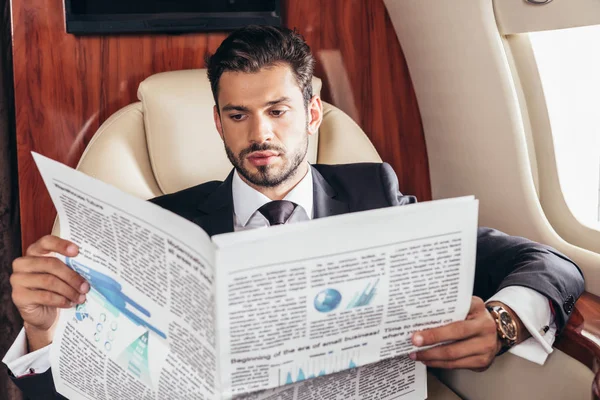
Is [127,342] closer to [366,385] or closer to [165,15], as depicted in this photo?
[366,385]

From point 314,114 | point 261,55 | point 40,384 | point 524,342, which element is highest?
point 261,55

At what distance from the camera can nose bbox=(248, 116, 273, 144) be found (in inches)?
51.9

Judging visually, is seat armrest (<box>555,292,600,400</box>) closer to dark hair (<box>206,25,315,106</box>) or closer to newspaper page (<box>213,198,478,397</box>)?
newspaper page (<box>213,198,478,397</box>)

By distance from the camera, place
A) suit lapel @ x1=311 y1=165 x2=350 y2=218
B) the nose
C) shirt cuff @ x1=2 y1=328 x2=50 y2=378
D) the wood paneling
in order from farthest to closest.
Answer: the wood paneling, suit lapel @ x1=311 y1=165 x2=350 y2=218, the nose, shirt cuff @ x1=2 y1=328 x2=50 y2=378

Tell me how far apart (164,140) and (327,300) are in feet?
2.63

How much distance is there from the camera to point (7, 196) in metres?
1.70

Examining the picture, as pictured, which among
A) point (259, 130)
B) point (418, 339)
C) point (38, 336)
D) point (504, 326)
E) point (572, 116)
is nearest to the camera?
point (418, 339)

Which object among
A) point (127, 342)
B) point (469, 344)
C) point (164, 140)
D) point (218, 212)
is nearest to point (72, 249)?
point (127, 342)

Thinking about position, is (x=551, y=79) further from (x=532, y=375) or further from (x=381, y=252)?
(x=381, y=252)

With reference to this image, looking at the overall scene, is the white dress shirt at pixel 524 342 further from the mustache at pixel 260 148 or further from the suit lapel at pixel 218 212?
the mustache at pixel 260 148

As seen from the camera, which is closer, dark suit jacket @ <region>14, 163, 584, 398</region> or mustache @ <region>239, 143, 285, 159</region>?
dark suit jacket @ <region>14, 163, 584, 398</region>

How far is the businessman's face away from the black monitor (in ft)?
1.30

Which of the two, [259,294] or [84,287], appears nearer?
[259,294]

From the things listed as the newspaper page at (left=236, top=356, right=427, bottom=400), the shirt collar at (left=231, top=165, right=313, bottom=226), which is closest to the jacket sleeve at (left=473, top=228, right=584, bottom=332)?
the newspaper page at (left=236, top=356, right=427, bottom=400)
